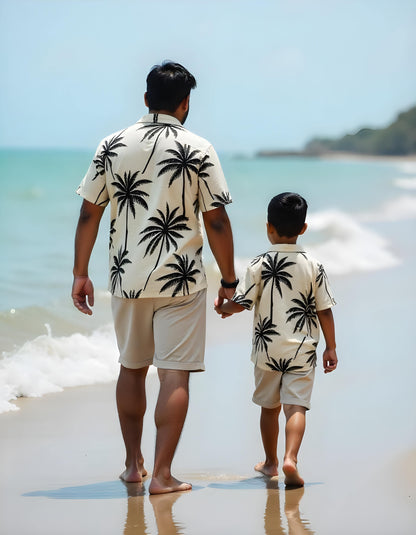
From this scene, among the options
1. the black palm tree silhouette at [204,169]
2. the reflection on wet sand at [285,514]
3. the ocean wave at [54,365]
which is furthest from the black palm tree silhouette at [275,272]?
the ocean wave at [54,365]

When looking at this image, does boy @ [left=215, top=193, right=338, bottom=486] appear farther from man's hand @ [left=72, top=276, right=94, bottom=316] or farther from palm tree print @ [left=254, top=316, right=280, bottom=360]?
man's hand @ [left=72, top=276, right=94, bottom=316]

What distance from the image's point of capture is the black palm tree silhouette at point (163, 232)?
3637mm

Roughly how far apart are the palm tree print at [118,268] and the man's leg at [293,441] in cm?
83

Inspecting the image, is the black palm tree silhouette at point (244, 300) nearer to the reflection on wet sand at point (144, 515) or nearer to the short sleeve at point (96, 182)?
the short sleeve at point (96, 182)

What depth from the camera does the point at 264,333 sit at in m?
3.85

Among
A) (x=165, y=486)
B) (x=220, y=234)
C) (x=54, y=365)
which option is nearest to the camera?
(x=165, y=486)

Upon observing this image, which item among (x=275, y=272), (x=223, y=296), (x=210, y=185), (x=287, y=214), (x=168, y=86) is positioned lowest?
(x=223, y=296)

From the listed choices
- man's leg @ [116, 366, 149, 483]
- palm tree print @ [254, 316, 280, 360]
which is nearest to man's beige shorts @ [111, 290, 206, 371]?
man's leg @ [116, 366, 149, 483]

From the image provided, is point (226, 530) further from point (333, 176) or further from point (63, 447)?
point (333, 176)

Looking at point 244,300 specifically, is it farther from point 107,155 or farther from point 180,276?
point 107,155

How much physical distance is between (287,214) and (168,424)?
3.12ft

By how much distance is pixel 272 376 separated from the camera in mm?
3869

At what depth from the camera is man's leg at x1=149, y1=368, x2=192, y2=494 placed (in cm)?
360

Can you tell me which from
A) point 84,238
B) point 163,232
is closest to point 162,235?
point 163,232
